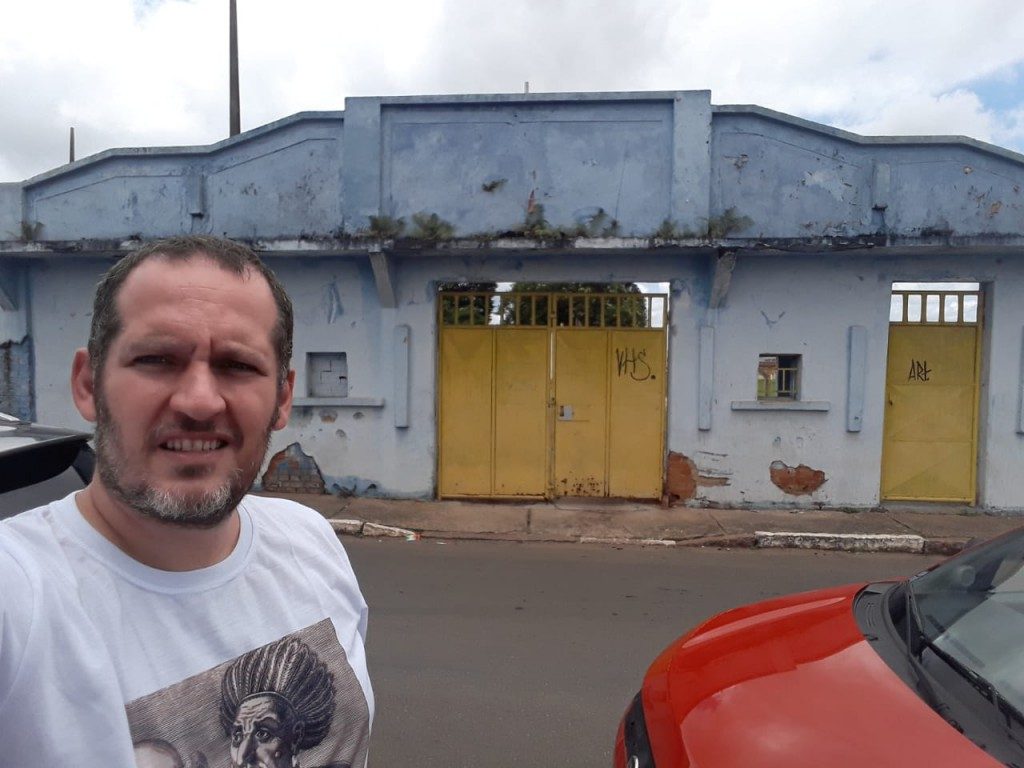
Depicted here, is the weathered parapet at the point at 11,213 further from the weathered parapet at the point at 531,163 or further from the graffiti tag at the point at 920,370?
the graffiti tag at the point at 920,370

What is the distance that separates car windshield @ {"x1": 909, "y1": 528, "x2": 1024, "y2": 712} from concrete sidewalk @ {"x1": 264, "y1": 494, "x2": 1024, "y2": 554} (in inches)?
172

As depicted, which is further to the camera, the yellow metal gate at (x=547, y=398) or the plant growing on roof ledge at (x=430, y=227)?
the yellow metal gate at (x=547, y=398)

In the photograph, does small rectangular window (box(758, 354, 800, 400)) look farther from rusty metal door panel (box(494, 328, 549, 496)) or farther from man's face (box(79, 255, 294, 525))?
man's face (box(79, 255, 294, 525))

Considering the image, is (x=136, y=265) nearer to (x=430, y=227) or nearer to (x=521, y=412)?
(x=430, y=227)

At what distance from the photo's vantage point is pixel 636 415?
26.7ft


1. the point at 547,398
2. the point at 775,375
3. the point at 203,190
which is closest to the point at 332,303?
the point at 203,190

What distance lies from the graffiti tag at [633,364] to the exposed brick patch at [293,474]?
4019 millimetres

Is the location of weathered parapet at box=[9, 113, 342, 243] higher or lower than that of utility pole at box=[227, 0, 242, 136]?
lower

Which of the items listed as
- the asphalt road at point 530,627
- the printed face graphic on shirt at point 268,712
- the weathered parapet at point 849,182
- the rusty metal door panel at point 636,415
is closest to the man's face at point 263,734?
the printed face graphic on shirt at point 268,712

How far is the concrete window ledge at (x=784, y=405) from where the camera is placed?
7797 mm

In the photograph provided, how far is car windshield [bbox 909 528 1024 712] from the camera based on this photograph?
1.77m

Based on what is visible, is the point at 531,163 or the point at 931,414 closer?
the point at 531,163

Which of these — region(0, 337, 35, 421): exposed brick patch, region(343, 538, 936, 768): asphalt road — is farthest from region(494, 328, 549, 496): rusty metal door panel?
region(0, 337, 35, 421): exposed brick patch

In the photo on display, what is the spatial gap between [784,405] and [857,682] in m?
6.50
